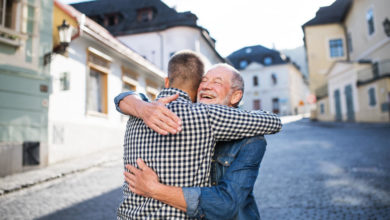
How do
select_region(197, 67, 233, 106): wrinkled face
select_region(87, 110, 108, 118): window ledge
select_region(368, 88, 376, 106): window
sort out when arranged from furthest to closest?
select_region(368, 88, 376, 106): window, select_region(87, 110, 108, 118): window ledge, select_region(197, 67, 233, 106): wrinkled face

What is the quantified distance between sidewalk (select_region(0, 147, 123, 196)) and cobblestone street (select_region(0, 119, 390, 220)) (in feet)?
0.67

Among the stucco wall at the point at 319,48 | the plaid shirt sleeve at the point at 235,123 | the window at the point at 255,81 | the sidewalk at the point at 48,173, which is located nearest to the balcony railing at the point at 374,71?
the stucco wall at the point at 319,48

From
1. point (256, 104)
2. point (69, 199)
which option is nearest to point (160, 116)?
point (69, 199)

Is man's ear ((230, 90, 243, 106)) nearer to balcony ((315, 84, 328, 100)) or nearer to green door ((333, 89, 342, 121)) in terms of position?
green door ((333, 89, 342, 121))

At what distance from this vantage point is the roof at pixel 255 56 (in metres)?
44.5

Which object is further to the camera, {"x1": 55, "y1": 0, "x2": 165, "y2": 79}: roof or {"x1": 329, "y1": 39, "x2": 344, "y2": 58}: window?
{"x1": 329, "y1": 39, "x2": 344, "y2": 58}: window

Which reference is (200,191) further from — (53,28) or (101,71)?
(101,71)

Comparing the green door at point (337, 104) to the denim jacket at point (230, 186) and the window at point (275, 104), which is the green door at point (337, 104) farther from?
the denim jacket at point (230, 186)

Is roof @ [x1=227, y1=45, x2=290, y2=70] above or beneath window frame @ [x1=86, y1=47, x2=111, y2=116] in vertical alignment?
above

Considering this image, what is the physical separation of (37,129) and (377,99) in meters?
17.1

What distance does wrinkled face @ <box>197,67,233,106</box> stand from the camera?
200 cm

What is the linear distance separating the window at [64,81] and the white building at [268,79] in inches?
1431

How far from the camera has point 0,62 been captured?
25.5 feet

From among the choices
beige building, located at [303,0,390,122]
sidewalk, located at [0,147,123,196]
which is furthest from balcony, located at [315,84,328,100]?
sidewalk, located at [0,147,123,196]
